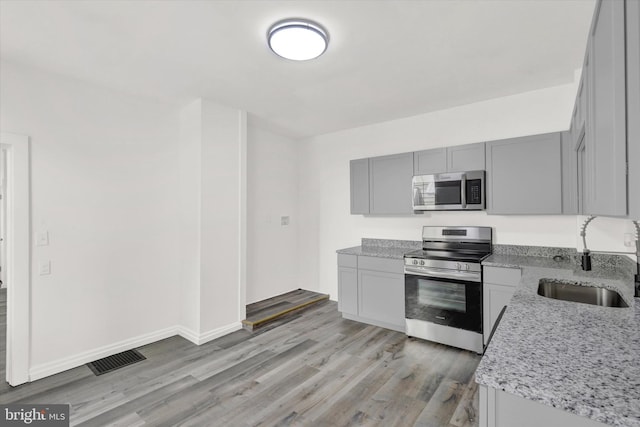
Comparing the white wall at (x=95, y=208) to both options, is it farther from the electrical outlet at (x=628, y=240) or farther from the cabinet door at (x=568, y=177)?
the electrical outlet at (x=628, y=240)

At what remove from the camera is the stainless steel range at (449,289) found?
2954mm

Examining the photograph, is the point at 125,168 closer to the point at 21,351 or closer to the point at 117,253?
the point at 117,253

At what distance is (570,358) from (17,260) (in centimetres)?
370

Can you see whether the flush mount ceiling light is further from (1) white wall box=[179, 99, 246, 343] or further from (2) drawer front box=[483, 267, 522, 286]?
(2) drawer front box=[483, 267, 522, 286]

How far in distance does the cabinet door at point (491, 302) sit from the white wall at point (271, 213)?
9.57 ft

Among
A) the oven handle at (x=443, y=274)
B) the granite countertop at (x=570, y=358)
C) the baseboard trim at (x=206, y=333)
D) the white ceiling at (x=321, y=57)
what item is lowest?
the baseboard trim at (x=206, y=333)

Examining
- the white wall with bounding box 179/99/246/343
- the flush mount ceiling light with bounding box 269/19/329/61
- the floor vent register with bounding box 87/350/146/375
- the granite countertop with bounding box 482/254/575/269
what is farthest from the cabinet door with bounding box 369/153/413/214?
the floor vent register with bounding box 87/350/146/375

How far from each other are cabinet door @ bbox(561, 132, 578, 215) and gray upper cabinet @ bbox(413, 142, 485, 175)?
0.67 meters

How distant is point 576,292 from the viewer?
84.2 inches

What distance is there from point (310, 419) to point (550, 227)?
2.86m

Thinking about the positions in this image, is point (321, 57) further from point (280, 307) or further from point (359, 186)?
point (280, 307)

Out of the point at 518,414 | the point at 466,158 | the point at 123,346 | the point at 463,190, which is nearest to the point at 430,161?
the point at 466,158

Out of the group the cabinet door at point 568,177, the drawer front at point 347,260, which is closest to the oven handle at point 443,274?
the drawer front at point 347,260

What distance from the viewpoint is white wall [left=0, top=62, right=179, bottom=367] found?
2.66 m
